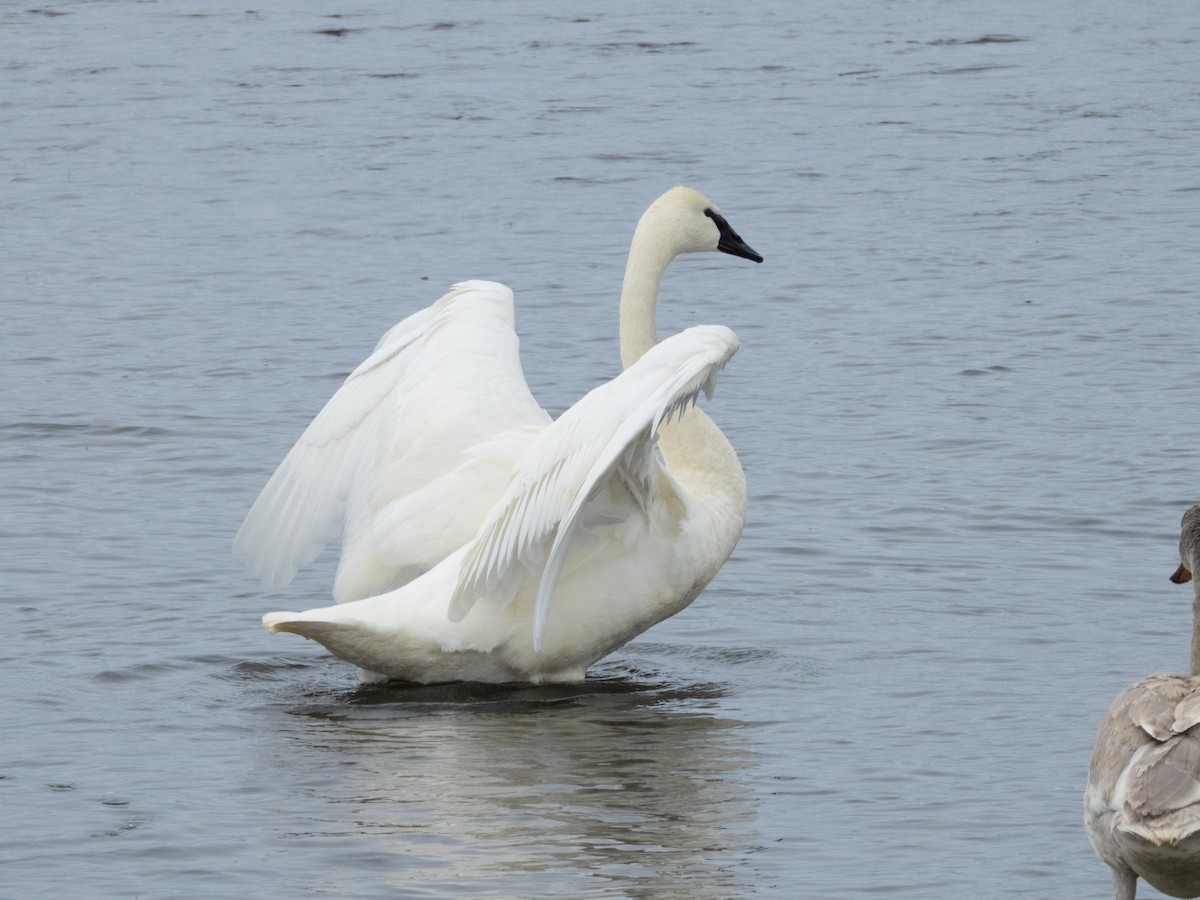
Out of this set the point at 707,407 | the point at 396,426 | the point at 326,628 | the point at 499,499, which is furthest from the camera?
the point at 707,407

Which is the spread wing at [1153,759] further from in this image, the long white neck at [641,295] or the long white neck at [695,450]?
the long white neck at [641,295]

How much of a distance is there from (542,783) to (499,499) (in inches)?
42.3

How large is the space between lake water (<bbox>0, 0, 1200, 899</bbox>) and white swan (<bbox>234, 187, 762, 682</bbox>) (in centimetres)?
28

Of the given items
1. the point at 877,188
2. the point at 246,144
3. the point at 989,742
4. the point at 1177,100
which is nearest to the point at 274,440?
the point at 989,742

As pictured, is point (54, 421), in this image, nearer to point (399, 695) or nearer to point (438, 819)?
point (399, 695)

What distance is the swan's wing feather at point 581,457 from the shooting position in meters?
6.52

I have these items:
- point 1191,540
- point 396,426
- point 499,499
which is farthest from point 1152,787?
point 396,426

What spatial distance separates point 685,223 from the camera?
8.59 m

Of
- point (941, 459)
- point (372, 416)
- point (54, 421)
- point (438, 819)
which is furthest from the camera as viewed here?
point (54, 421)

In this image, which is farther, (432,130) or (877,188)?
(432,130)

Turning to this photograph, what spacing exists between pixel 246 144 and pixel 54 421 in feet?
26.4

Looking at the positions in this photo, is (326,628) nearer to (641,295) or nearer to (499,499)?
(499,499)

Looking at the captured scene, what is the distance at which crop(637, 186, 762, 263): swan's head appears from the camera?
27.9 ft

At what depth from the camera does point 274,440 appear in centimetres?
1066
